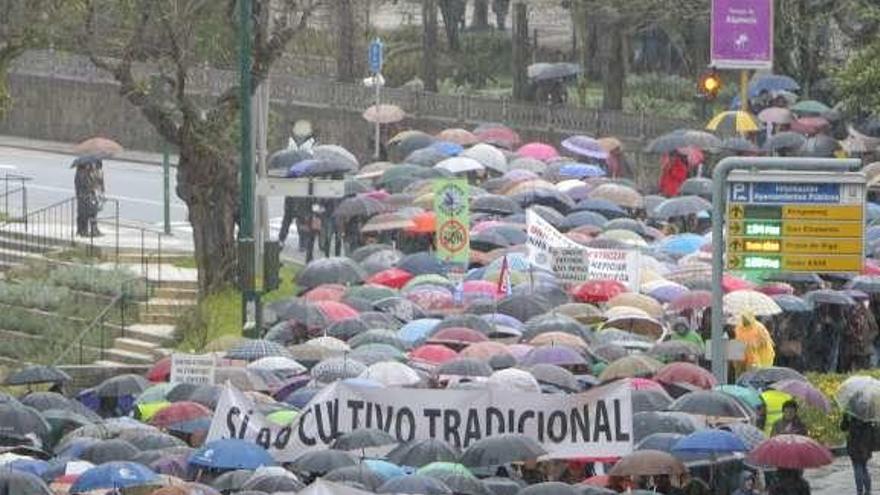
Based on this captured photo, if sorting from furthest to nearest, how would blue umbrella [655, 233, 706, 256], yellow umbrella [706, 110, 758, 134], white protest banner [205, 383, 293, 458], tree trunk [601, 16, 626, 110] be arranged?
tree trunk [601, 16, 626, 110] → yellow umbrella [706, 110, 758, 134] → blue umbrella [655, 233, 706, 256] → white protest banner [205, 383, 293, 458]

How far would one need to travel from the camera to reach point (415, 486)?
75.7 feet

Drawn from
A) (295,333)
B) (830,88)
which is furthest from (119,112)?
(295,333)

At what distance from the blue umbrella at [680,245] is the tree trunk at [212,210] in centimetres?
641

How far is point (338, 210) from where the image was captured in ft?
135

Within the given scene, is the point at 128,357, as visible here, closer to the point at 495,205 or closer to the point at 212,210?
the point at 212,210

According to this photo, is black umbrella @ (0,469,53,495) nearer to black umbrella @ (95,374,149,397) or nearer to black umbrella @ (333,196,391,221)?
black umbrella @ (95,374,149,397)

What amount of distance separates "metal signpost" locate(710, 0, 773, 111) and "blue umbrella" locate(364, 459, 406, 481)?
58.6 ft

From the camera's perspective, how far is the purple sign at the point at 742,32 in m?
41.4

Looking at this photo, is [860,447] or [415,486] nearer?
[415,486]

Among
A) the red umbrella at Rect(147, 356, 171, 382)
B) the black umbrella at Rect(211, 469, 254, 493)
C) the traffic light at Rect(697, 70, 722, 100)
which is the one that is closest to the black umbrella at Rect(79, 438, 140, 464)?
the black umbrella at Rect(211, 469, 254, 493)

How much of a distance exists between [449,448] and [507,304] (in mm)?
7912

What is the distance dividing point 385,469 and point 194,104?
55.0 feet

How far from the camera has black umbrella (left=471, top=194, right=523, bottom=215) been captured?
40.9 metres

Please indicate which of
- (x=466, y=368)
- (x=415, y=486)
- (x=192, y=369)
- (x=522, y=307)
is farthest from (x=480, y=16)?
(x=415, y=486)
